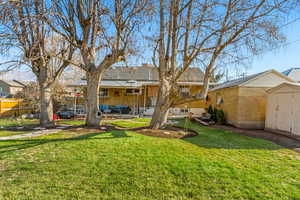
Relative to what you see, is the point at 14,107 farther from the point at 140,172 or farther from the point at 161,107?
the point at 140,172

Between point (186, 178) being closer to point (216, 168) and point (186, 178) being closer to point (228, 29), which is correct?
point (216, 168)

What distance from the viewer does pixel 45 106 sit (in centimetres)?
888

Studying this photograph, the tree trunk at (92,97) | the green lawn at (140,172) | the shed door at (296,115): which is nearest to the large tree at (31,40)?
the tree trunk at (92,97)

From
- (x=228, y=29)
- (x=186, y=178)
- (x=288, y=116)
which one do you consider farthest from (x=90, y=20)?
(x=288, y=116)

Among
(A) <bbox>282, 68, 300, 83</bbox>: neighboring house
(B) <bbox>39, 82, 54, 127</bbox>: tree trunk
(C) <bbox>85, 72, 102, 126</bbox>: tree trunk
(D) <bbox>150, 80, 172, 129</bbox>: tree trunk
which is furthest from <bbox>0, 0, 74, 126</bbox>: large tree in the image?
(A) <bbox>282, 68, 300, 83</bbox>: neighboring house

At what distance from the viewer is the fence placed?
1377 cm

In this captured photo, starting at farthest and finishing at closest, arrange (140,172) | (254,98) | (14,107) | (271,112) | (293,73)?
(14,107) → (293,73) → (254,98) → (271,112) → (140,172)

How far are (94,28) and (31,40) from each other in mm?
3497

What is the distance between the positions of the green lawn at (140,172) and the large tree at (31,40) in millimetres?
3883

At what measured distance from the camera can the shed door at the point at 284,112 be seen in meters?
8.15

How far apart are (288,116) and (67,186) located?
1046 centimetres

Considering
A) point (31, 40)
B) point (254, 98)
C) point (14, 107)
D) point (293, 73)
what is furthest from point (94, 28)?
point (293, 73)

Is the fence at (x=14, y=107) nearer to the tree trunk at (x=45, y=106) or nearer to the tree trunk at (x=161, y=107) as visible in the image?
the tree trunk at (x=45, y=106)

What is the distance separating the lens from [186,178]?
338 cm
